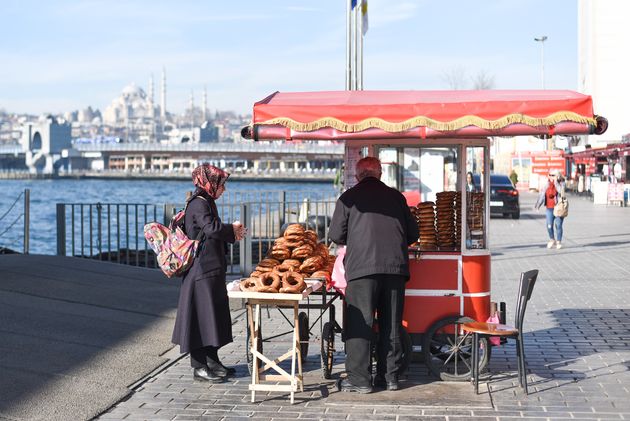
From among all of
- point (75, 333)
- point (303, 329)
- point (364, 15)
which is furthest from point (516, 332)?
point (364, 15)

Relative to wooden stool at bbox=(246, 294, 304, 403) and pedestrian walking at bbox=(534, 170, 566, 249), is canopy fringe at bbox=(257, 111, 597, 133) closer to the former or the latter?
wooden stool at bbox=(246, 294, 304, 403)

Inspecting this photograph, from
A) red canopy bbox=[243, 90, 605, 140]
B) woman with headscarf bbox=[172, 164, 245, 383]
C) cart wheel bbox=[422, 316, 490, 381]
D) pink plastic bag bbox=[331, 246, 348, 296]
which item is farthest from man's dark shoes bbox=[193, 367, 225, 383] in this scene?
red canopy bbox=[243, 90, 605, 140]

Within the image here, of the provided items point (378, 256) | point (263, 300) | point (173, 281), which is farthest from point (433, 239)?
point (173, 281)

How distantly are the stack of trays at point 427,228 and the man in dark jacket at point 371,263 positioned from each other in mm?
655

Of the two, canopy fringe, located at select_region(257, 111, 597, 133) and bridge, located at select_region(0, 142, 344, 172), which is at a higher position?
bridge, located at select_region(0, 142, 344, 172)

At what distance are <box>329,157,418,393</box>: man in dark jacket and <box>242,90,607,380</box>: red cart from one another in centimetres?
34

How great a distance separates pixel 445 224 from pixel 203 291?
207 cm

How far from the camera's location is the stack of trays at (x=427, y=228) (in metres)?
8.74

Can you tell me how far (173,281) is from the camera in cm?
1516

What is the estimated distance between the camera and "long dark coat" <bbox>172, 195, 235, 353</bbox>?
830 centimetres

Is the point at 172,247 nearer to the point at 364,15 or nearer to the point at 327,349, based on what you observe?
the point at 327,349

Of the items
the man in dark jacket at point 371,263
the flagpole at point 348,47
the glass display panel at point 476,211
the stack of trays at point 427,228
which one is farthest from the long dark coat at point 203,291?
the flagpole at point 348,47

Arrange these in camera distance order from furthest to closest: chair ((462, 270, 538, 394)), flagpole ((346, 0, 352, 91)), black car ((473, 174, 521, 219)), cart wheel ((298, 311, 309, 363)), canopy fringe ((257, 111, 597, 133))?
black car ((473, 174, 521, 219)) < flagpole ((346, 0, 352, 91)) < cart wheel ((298, 311, 309, 363)) < chair ((462, 270, 538, 394)) < canopy fringe ((257, 111, 597, 133))

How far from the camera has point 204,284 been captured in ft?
27.3
